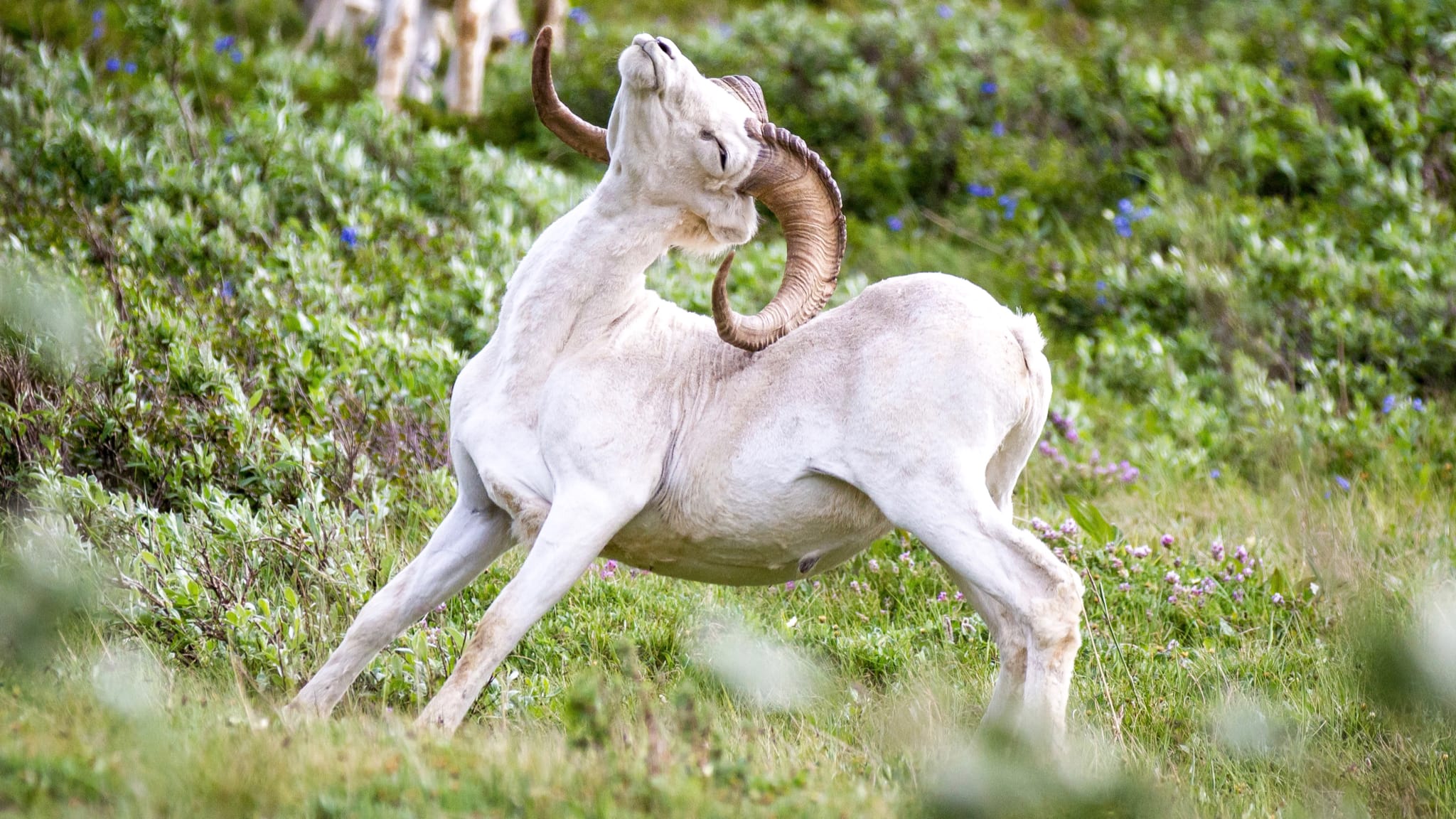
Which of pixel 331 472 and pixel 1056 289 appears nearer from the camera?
pixel 331 472

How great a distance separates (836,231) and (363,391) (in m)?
2.74

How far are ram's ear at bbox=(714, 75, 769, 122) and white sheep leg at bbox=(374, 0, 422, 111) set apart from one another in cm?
664

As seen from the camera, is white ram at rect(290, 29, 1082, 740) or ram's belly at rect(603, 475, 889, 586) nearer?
white ram at rect(290, 29, 1082, 740)

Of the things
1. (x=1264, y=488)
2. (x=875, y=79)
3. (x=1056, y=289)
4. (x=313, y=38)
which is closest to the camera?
(x=1264, y=488)

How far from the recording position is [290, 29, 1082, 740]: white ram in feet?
12.8

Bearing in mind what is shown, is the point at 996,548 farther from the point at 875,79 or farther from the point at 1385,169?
the point at 875,79

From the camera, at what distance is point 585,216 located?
4242 mm

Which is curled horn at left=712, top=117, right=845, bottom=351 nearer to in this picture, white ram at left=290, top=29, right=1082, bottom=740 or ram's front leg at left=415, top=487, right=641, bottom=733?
white ram at left=290, top=29, right=1082, bottom=740

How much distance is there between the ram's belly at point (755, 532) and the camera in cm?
405

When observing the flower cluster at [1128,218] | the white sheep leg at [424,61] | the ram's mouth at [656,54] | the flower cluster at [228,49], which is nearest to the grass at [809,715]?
the ram's mouth at [656,54]

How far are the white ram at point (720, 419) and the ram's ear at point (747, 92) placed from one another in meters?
0.01

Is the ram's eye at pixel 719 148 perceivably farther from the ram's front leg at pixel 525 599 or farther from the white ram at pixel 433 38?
the white ram at pixel 433 38

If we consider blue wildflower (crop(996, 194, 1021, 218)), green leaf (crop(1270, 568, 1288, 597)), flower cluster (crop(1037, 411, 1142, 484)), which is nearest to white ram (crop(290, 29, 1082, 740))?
green leaf (crop(1270, 568, 1288, 597))

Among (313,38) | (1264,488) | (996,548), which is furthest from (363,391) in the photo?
(313,38)
